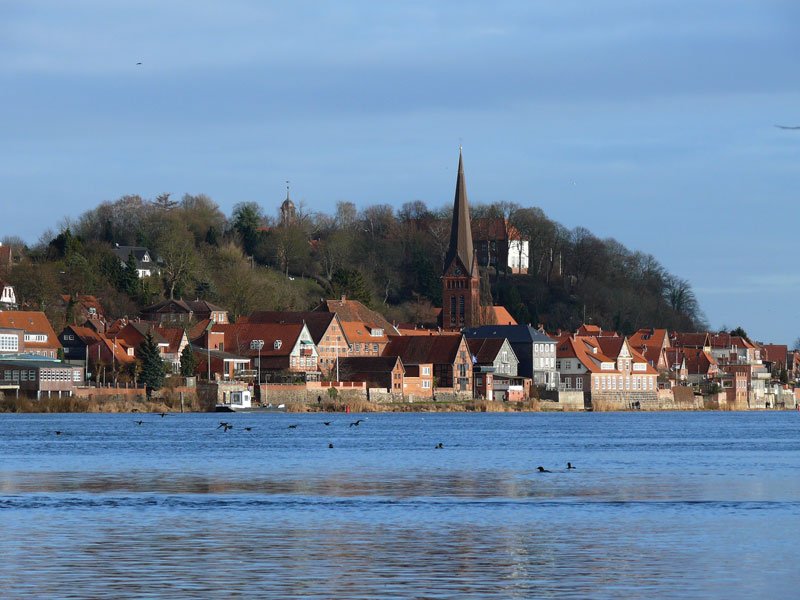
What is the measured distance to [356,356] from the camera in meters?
126

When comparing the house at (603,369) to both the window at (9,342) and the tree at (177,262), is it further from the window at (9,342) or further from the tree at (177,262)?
the window at (9,342)

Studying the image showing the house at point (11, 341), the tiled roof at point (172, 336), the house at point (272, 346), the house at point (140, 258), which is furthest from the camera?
the house at point (140, 258)

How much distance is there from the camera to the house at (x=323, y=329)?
126188mm

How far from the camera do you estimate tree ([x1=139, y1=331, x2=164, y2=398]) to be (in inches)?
4252

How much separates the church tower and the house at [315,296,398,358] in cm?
2174

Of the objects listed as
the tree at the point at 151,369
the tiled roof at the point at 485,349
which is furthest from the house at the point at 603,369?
the tree at the point at 151,369

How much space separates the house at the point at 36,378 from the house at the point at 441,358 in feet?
95.7

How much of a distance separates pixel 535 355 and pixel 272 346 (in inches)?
1041

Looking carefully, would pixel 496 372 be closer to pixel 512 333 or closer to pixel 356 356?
pixel 512 333

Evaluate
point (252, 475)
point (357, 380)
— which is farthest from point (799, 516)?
point (357, 380)

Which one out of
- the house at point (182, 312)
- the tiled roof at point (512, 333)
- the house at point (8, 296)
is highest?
the house at point (8, 296)

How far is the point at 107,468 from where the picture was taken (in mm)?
48344

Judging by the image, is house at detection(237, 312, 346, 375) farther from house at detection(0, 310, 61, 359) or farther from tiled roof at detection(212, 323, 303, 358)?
house at detection(0, 310, 61, 359)

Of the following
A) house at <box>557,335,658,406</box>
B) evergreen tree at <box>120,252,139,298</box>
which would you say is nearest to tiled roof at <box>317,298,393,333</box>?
house at <box>557,335,658,406</box>
